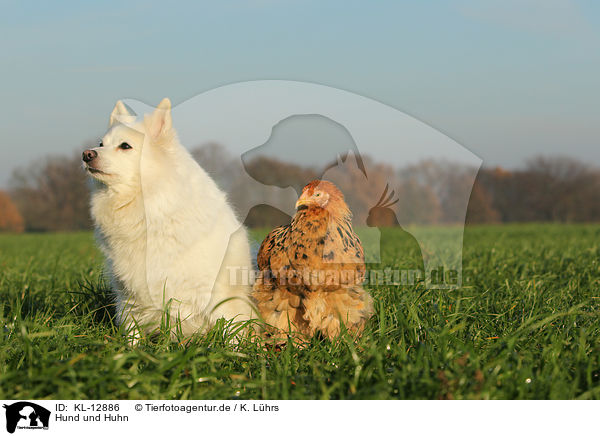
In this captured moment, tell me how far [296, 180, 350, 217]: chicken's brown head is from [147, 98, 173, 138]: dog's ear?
3.66 feet

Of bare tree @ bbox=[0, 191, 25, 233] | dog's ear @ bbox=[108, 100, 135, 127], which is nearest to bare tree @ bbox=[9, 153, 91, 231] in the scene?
bare tree @ bbox=[0, 191, 25, 233]

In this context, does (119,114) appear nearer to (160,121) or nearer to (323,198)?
(160,121)

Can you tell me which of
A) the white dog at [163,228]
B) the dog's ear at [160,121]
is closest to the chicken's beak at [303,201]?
the white dog at [163,228]

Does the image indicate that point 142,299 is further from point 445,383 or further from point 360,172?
point 445,383

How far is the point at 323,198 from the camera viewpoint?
339 cm

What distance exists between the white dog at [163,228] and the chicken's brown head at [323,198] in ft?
2.52

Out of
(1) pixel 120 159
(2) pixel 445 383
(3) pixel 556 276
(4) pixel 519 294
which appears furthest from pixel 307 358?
(3) pixel 556 276

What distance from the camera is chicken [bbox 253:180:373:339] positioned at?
3.38 m

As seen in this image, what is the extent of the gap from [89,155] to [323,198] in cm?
171

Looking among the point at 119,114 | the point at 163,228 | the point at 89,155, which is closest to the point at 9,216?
the point at 119,114

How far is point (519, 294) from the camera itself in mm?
5016

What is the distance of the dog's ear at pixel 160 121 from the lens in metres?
3.48
